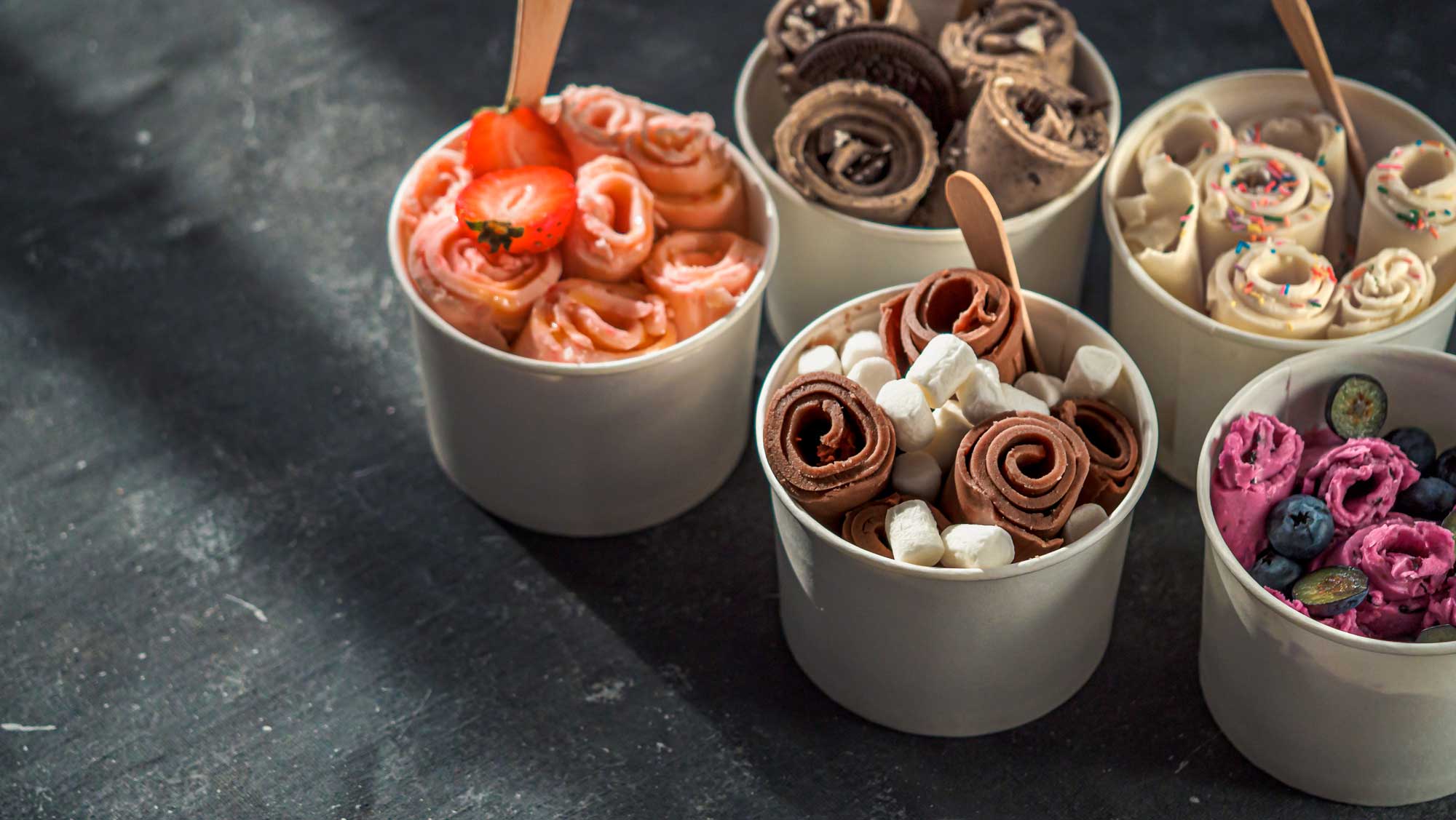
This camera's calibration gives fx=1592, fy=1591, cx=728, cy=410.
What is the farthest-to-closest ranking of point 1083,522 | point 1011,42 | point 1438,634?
point 1011,42 → point 1083,522 → point 1438,634

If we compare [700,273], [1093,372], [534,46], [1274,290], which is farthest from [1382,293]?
[534,46]

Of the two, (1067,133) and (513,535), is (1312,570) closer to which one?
(1067,133)

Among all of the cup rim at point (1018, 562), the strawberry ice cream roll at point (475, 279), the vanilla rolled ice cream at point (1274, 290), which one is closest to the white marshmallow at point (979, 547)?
the cup rim at point (1018, 562)

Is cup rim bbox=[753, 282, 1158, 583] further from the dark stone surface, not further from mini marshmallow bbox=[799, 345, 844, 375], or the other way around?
the dark stone surface

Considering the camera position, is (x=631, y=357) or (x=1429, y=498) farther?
(x=631, y=357)

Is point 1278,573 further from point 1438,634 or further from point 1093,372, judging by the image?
point 1093,372

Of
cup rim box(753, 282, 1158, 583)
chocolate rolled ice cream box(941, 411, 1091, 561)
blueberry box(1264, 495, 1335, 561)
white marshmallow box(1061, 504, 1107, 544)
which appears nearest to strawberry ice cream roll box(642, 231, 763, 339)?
cup rim box(753, 282, 1158, 583)

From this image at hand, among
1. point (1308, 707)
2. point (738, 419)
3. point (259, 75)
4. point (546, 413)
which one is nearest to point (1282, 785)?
point (1308, 707)
